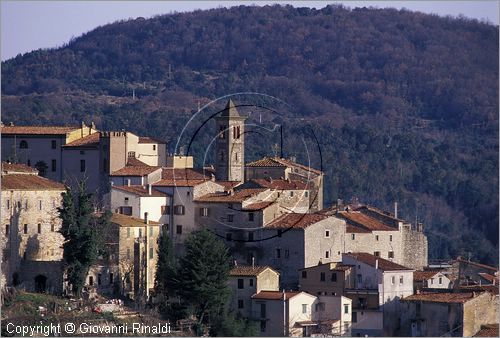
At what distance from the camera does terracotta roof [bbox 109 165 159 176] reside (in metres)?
68.8

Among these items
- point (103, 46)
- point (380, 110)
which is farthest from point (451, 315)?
point (103, 46)

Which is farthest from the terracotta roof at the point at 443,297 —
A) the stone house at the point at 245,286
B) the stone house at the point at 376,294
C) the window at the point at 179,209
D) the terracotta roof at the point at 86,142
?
the terracotta roof at the point at 86,142

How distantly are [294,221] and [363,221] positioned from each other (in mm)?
5564

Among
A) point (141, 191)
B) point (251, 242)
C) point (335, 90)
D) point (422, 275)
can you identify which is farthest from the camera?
point (335, 90)

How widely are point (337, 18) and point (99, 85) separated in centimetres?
3657

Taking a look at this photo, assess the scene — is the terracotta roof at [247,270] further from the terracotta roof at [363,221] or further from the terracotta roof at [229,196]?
the terracotta roof at [363,221]

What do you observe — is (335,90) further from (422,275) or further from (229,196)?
(229,196)

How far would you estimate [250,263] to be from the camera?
2549 inches

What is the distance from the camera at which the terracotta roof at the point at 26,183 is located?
6038cm

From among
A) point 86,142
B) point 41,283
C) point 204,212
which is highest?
point 86,142

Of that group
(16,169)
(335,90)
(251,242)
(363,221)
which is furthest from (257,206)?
(335,90)

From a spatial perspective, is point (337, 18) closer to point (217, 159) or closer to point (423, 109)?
point (423, 109)

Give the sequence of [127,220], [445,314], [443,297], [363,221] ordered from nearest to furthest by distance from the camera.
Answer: [445,314] < [443,297] < [127,220] < [363,221]

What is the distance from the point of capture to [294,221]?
65.6 metres
